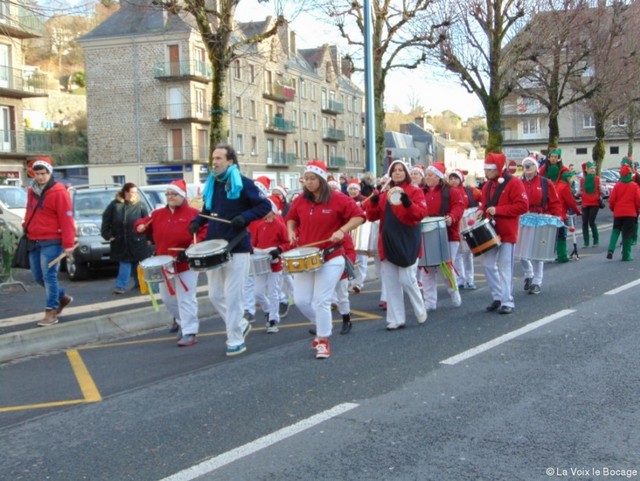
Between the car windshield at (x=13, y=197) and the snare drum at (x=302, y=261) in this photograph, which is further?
the car windshield at (x=13, y=197)

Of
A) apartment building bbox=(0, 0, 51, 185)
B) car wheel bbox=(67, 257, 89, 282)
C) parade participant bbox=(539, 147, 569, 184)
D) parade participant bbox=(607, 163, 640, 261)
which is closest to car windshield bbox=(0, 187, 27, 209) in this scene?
car wheel bbox=(67, 257, 89, 282)

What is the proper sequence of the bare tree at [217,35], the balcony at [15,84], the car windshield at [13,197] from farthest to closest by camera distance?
the balcony at [15,84], the car windshield at [13,197], the bare tree at [217,35]

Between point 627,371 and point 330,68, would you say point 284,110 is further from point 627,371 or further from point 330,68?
point 627,371

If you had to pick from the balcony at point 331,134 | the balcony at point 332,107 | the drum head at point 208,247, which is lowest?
the drum head at point 208,247

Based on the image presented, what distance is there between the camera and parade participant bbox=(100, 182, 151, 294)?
13.2 m

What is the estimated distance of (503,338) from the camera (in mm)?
8398

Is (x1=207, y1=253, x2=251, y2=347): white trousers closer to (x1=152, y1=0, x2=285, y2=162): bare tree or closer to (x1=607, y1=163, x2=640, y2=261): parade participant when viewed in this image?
(x1=607, y1=163, x2=640, y2=261): parade participant

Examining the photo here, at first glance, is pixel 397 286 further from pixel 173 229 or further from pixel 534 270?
pixel 534 270

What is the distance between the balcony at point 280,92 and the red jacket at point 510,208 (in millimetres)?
58382

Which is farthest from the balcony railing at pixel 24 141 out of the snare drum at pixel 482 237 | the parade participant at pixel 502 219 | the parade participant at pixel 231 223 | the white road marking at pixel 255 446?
the white road marking at pixel 255 446

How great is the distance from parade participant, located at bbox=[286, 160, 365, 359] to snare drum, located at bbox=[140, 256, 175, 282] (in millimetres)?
1482

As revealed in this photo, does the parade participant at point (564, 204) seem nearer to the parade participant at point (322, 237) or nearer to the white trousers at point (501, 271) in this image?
the white trousers at point (501, 271)

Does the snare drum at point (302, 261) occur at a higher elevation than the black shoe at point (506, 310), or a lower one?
higher

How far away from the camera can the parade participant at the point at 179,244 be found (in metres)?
8.77
